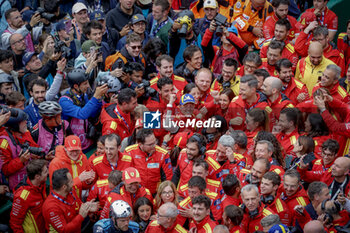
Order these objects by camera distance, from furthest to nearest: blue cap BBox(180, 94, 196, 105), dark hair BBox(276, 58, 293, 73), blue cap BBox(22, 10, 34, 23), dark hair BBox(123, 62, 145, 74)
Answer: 1. blue cap BBox(22, 10, 34, 23)
2. dark hair BBox(123, 62, 145, 74)
3. dark hair BBox(276, 58, 293, 73)
4. blue cap BBox(180, 94, 196, 105)

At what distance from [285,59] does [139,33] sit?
2.84 metres

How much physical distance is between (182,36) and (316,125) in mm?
3120

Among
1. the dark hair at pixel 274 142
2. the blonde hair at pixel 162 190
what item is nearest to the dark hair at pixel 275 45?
the dark hair at pixel 274 142

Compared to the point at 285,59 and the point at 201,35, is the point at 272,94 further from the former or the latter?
the point at 201,35

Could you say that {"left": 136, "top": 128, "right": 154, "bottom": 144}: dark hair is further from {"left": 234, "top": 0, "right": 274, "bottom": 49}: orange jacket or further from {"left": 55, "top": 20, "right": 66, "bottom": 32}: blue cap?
{"left": 234, "top": 0, "right": 274, "bottom": 49}: orange jacket

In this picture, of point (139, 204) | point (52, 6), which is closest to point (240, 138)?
point (139, 204)

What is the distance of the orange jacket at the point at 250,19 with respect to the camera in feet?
39.2

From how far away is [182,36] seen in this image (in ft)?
36.6

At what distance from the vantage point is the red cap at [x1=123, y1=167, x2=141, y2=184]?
806 cm

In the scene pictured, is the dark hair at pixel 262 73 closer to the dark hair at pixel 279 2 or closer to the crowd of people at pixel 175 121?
the crowd of people at pixel 175 121

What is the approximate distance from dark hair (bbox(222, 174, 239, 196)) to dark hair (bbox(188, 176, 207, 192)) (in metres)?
0.31

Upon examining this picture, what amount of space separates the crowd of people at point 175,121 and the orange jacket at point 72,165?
18 mm

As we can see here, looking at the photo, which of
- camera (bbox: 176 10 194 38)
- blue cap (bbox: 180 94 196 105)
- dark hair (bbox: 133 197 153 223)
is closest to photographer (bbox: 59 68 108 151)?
blue cap (bbox: 180 94 196 105)

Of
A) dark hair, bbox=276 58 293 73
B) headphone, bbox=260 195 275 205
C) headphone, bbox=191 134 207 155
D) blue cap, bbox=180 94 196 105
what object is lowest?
headphone, bbox=260 195 275 205
